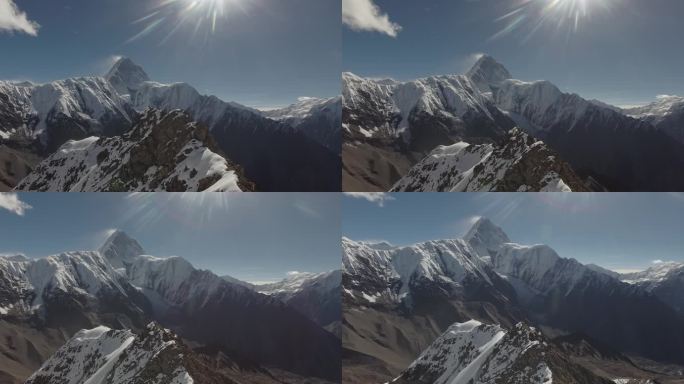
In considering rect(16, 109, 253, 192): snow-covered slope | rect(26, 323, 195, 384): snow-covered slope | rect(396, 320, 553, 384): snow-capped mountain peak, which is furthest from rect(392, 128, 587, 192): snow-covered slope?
rect(26, 323, 195, 384): snow-covered slope

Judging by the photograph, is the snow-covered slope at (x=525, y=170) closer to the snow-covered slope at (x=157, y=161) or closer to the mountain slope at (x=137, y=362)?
the snow-covered slope at (x=157, y=161)

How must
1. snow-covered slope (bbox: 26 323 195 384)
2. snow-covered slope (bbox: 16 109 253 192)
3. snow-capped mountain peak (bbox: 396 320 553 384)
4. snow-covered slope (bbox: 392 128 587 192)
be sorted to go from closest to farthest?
snow-capped mountain peak (bbox: 396 320 553 384)
snow-covered slope (bbox: 26 323 195 384)
snow-covered slope (bbox: 392 128 587 192)
snow-covered slope (bbox: 16 109 253 192)

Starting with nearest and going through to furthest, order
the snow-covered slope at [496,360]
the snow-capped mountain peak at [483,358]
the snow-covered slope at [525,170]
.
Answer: the snow-covered slope at [496,360] < the snow-capped mountain peak at [483,358] < the snow-covered slope at [525,170]

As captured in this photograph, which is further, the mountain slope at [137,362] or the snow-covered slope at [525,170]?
the snow-covered slope at [525,170]

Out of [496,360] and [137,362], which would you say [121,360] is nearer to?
→ [137,362]

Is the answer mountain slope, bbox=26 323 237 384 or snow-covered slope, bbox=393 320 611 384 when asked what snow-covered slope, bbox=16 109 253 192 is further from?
snow-covered slope, bbox=393 320 611 384

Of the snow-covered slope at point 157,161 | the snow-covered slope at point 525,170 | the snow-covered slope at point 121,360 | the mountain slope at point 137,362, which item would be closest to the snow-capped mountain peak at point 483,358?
the snow-covered slope at point 525,170
